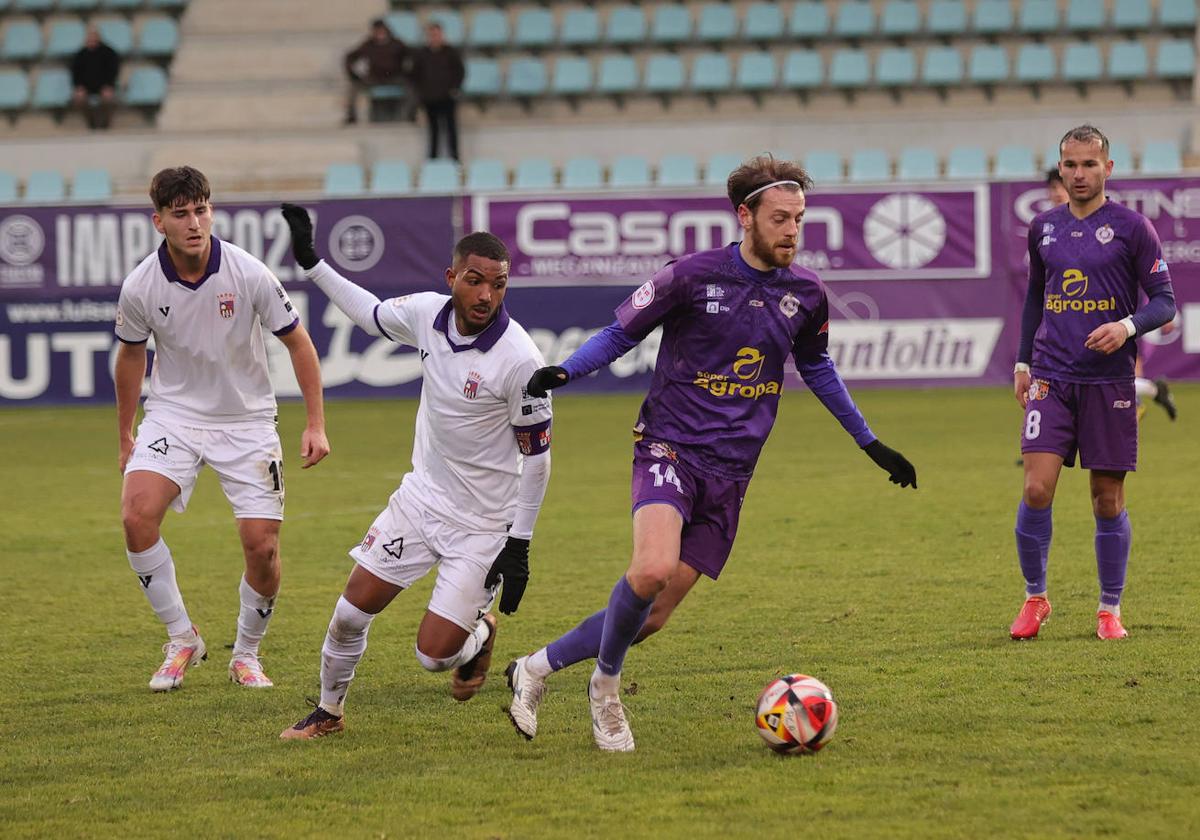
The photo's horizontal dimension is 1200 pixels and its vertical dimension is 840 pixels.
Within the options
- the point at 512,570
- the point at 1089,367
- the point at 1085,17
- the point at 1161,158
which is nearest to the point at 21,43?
the point at 1085,17

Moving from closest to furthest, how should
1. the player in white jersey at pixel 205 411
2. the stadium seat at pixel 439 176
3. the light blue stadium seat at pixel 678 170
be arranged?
the player in white jersey at pixel 205 411, the light blue stadium seat at pixel 678 170, the stadium seat at pixel 439 176

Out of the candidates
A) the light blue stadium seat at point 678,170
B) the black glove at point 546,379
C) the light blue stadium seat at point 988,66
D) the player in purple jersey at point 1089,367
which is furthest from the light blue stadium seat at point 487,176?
the black glove at point 546,379

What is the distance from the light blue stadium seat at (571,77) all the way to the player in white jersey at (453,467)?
64.6 feet

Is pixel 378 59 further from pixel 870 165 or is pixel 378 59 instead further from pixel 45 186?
pixel 870 165

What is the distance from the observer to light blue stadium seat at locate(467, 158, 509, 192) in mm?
22703

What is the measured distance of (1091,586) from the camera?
8055 millimetres

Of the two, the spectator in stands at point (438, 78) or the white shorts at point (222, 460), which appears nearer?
the white shorts at point (222, 460)

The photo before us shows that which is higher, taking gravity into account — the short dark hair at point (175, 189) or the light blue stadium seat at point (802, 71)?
the light blue stadium seat at point (802, 71)

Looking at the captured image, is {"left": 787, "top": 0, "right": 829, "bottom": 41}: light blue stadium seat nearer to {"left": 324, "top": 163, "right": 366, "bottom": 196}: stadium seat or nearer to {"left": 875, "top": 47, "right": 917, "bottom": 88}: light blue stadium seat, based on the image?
{"left": 875, "top": 47, "right": 917, "bottom": 88}: light blue stadium seat

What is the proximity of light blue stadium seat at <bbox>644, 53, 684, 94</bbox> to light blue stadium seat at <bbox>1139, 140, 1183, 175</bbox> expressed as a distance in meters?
6.83

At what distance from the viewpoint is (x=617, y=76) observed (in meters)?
25.1

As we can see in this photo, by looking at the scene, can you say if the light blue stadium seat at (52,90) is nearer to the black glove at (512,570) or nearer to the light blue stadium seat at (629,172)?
the light blue stadium seat at (629,172)

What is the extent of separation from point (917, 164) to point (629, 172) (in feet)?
12.8

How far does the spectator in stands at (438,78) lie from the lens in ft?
75.3
